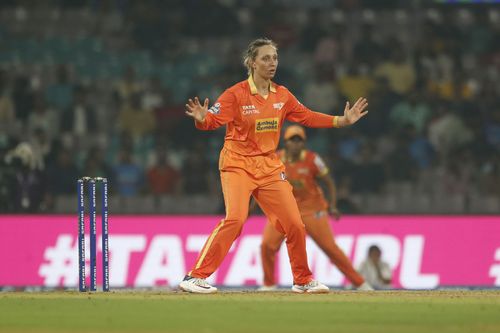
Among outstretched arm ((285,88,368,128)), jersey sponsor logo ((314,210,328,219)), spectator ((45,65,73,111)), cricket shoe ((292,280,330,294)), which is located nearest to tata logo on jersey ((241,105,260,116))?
outstretched arm ((285,88,368,128))

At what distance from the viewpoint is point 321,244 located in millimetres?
14883

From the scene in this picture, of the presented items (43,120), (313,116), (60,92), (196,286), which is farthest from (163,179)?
(196,286)

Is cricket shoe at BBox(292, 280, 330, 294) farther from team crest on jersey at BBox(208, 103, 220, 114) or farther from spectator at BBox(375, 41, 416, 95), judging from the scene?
spectator at BBox(375, 41, 416, 95)

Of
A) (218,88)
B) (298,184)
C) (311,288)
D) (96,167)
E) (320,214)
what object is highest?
(218,88)

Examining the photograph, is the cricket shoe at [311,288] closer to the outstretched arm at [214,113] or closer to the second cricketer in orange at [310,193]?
the outstretched arm at [214,113]

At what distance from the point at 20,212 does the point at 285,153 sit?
4.29m

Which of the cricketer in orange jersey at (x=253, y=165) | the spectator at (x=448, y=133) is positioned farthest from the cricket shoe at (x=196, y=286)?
the spectator at (x=448, y=133)

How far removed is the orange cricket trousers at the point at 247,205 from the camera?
1116cm

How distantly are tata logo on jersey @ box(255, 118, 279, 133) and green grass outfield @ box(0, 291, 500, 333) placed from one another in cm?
145

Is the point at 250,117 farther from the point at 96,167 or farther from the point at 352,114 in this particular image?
the point at 96,167

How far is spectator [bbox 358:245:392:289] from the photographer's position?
54.3 ft

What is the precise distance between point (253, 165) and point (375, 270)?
579 centimetres

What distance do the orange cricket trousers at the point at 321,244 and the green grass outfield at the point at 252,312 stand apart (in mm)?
2935

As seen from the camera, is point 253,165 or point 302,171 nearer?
point 253,165
